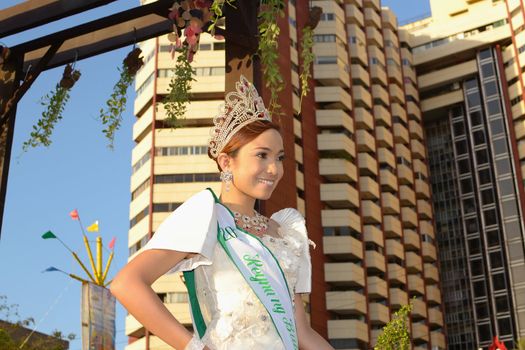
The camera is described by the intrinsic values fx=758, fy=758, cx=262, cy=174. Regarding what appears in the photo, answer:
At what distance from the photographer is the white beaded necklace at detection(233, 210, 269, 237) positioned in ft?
8.71

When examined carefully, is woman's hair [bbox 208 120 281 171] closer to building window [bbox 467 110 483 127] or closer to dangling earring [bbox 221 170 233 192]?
dangling earring [bbox 221 170 233 192]

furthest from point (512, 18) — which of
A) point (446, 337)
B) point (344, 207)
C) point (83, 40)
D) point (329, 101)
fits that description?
point (83, 40)

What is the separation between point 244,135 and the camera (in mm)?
2709

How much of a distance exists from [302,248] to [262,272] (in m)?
0.34

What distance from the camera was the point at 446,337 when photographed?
205 ft

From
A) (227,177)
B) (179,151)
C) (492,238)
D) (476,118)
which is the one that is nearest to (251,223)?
(227,177)

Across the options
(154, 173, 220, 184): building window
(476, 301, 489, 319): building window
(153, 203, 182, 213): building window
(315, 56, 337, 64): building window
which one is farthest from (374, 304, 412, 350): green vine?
(476, 301, 489, 319): building window

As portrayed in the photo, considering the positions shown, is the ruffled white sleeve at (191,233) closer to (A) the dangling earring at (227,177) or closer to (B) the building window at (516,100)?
(A) the dangling earring at (227,177)

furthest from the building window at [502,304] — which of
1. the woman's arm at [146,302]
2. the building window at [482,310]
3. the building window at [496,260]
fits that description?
the woman's arm at [146,302]

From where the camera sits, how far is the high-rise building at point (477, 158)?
196ft

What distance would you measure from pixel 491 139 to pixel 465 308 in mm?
14251

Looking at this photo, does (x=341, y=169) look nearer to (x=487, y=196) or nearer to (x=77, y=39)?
(x=487, y=196)

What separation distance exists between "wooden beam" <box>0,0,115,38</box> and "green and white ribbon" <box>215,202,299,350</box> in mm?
1600

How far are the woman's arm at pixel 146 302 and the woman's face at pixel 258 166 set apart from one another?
0.55 meters
